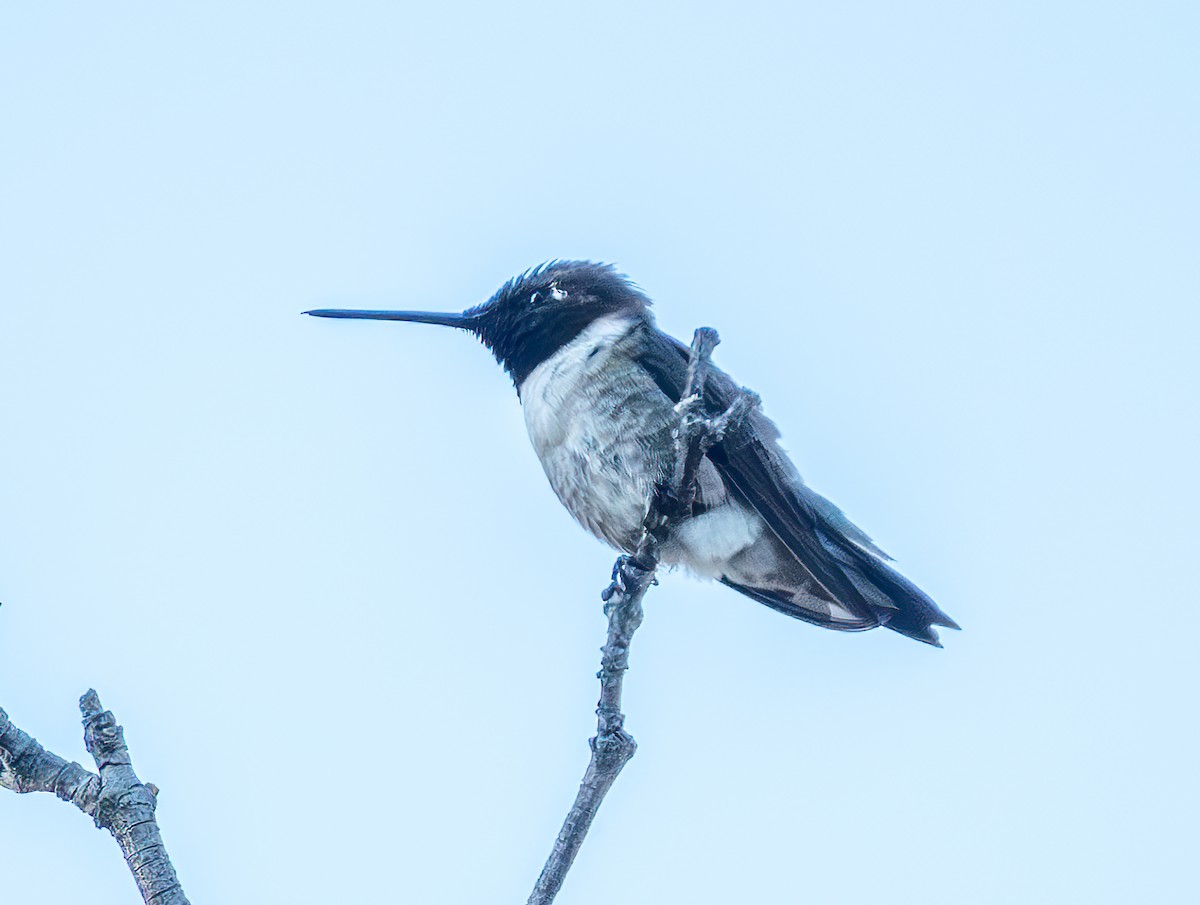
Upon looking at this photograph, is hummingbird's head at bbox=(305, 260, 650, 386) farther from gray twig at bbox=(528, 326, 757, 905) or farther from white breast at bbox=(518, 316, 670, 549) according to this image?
gray twig at bbox=(528, 326, 757, 905)

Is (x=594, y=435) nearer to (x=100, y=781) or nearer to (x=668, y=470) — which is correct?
(x=668, y=470)

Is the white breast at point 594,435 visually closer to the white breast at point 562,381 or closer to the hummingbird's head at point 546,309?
the white breast at point 562,381

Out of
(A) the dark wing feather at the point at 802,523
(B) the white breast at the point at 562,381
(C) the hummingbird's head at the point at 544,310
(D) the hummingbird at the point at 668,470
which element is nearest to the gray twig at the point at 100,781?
(D) the hummingbird at the point at 668,470

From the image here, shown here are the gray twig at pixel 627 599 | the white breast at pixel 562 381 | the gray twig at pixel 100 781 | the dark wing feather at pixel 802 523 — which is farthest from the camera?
the white breast at pixel 562 381

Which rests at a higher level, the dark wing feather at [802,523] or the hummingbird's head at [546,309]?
the hummingbird's head at [546,309]

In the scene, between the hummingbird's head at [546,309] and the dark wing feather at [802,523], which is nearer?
the dark wing feather at [802,523]

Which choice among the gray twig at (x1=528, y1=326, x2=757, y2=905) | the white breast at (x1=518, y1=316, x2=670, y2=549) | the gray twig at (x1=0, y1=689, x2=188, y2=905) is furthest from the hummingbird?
the gray twig at (x1=0, y1=689, x2=188, y2=905)
